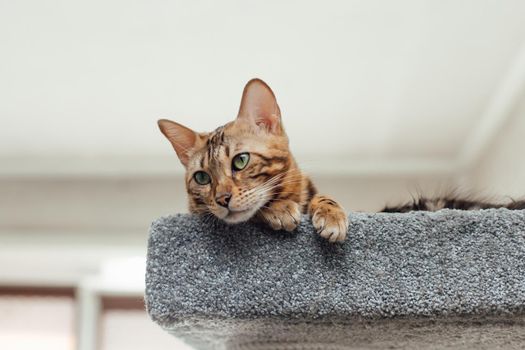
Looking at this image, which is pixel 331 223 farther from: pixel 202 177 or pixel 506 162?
pixel 506 162

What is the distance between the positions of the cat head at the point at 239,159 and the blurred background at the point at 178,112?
590 millimetres

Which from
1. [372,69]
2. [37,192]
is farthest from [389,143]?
[37,192]

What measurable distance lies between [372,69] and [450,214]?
102 centimetres

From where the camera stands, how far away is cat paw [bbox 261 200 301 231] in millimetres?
768

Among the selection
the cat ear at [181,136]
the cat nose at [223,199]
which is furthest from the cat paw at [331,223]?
the cat ear at [181,136]

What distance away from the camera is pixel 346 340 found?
0.87m

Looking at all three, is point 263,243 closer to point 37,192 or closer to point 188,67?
point 188,67

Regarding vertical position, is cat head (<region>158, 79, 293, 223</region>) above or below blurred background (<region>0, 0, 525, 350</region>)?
below

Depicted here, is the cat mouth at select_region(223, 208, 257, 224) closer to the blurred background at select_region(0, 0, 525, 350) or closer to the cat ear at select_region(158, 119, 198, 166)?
the cat ear at select_region(158, 119, 198, 166)

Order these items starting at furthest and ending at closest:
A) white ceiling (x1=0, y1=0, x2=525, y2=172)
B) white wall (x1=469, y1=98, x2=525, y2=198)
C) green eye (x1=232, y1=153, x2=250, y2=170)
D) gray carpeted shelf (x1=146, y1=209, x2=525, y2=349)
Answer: white wall (x1=469, y1=98, x2=525, y2=198), white ceiling (x1=0, y1=0, x2=525, y2=172), green eye (x1=232, y1=153, x2=250, y2=170), gray carpeted shelf (x1=146, y1=209, x2=525, y2=349)

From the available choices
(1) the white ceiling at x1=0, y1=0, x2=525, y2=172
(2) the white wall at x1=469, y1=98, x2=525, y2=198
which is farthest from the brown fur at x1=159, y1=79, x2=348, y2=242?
(2) the white wall at x1=469, y1=98, x2=525, y2=198

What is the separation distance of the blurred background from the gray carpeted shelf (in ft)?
2.38

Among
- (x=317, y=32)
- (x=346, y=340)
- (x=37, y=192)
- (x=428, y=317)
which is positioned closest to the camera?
(x=428, y=317)

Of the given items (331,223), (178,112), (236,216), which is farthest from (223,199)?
(178,112)
